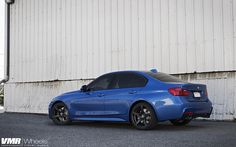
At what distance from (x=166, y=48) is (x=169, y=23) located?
82 centimetres

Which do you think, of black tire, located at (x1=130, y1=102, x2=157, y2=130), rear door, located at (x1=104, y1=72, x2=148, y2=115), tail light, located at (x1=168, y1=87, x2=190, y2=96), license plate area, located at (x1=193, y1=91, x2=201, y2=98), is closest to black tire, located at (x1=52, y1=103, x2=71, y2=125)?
rear door, located at (x1=104, y1=72, x2=148, y2=115)

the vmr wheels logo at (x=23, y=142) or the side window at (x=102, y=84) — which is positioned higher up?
the side window at (x=102, y=84)

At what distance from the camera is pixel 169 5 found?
13.1 metres

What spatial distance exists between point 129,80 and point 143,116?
1.00m

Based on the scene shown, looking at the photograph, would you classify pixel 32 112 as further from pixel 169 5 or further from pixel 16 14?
pixel 169 5

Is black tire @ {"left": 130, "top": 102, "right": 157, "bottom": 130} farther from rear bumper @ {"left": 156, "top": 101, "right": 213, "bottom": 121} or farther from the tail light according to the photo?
the tail light

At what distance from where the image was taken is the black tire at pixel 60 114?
33.8 feet

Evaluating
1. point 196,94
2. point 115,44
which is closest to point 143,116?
point 196,94

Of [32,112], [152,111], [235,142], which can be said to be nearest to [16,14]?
[32,112]

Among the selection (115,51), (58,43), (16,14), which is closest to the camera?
(115,51)

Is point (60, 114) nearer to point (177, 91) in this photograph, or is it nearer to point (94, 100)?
point (94, 100)

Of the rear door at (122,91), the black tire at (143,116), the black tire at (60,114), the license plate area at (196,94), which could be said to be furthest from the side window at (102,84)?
the license plate area at (196,94)

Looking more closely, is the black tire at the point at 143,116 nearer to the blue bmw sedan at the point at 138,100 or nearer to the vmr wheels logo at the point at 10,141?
the blue bmw sedan at the point at 138,100

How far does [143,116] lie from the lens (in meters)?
8.80
